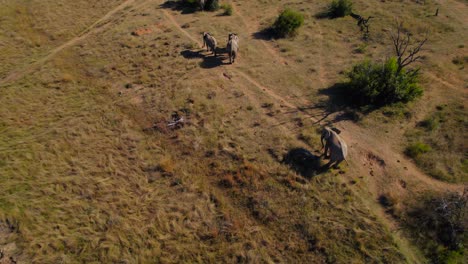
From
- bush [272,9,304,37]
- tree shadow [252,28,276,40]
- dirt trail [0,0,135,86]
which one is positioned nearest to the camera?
dirt trail [0,0,135,86]

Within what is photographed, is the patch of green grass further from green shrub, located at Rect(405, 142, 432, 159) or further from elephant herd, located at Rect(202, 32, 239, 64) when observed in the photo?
elephant herd, located at Rect(202, 32, 239, 64)

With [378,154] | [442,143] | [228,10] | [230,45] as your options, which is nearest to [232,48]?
[230,45]

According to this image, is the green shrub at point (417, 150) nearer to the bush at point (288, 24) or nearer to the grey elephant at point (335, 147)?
the grey elephant at point (335, 147)

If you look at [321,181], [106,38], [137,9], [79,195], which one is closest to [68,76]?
[106,38]

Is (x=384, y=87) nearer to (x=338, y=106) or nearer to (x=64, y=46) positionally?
→ (x=338, y=106)

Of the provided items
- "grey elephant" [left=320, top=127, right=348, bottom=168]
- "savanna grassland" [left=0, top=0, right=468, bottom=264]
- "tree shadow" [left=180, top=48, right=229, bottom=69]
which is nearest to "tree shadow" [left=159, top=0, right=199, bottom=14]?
"savanna grassland" [left=0, top=0, right=468, bottom=264]

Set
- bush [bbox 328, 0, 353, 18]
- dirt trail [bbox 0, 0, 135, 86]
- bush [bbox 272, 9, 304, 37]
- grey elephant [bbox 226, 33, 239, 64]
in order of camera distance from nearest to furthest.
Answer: grey elephant [bbox 226, 33, 239, 64] → dirt trail [bbox 0, 0, 135, 86] → bush [bbox 272, 9, 304, 37] → bush [bbox 328, 0, 353, 18]

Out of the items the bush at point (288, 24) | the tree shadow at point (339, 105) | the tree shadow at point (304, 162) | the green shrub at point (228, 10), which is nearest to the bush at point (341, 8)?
the bush at point (288, 24)
